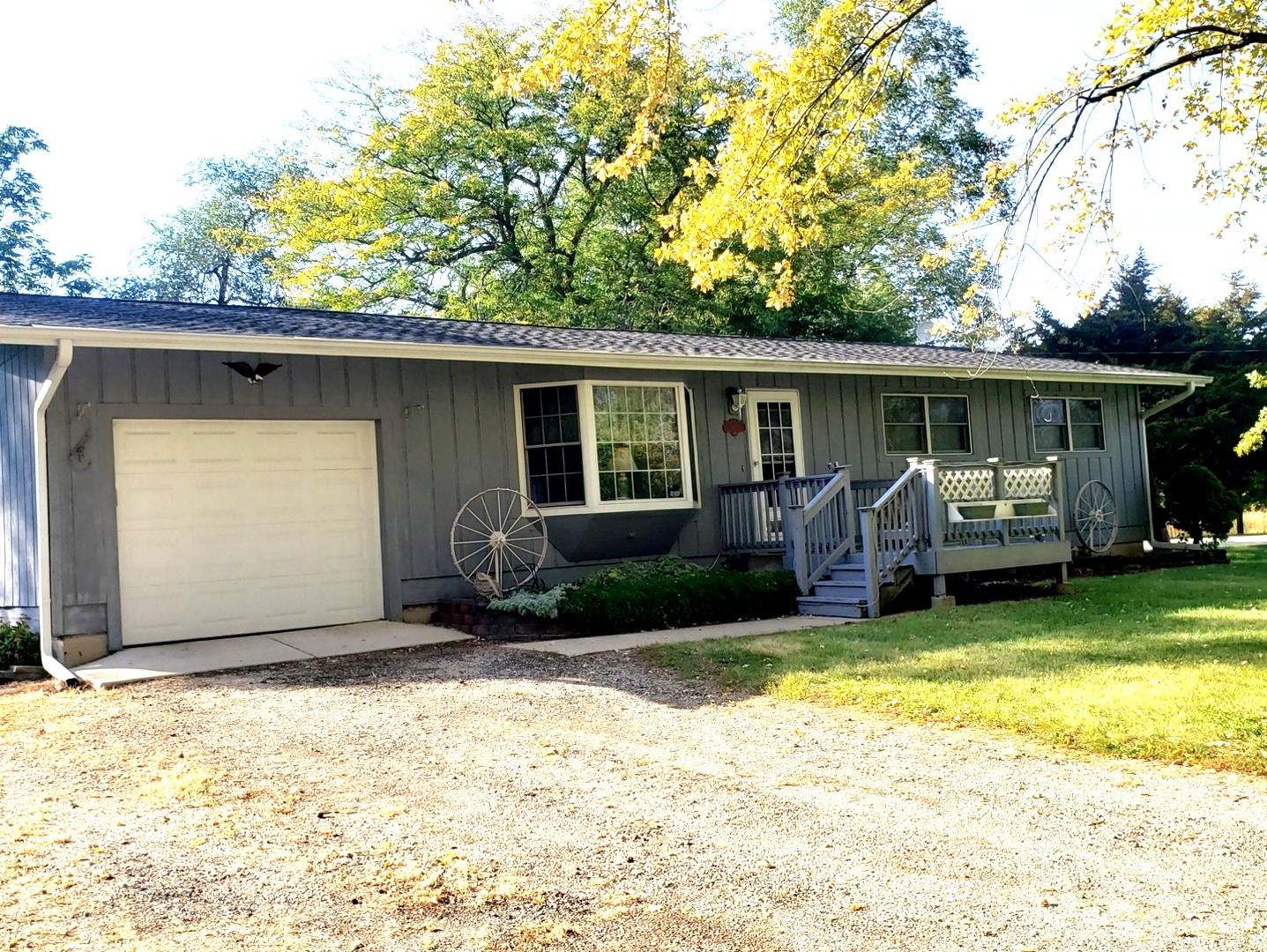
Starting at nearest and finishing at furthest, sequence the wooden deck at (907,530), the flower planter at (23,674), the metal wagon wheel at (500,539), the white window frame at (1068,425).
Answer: the flower planter at (23,674) → the metal wagon wheel at (500,539) → the wooden deck at (907,530) → the white window frame at (1068,425)

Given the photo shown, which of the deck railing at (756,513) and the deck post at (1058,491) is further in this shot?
the deck post at (1058,491)

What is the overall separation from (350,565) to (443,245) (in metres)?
17.3

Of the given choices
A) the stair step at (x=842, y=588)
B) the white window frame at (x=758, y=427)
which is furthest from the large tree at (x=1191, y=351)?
the stair step at (x=842, y=588)

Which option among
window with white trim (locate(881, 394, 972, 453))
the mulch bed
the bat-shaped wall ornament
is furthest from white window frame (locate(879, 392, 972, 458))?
the bat-shaped wall ornament

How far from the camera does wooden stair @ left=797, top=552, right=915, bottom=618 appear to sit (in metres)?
11.3

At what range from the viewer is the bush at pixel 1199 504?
60.6 ft

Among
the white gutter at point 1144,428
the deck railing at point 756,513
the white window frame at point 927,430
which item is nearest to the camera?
the deck railing at point 756,513

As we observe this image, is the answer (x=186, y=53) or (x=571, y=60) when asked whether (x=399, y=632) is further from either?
(x=186, y=53)

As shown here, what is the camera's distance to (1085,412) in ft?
58.1

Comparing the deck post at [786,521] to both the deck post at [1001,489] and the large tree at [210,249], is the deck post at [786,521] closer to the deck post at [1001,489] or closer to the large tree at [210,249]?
the deck post at [1001,489]

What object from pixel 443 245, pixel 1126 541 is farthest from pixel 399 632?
pixel 443 245

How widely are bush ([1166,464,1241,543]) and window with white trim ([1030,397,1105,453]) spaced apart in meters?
2.05

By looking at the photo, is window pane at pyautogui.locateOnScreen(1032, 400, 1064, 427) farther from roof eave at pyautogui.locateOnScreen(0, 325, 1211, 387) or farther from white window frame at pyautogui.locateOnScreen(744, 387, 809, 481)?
white window frame at pyautogui.locateOnScreen(744, 387, 809, 481)

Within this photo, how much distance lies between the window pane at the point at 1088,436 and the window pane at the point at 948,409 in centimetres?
251
